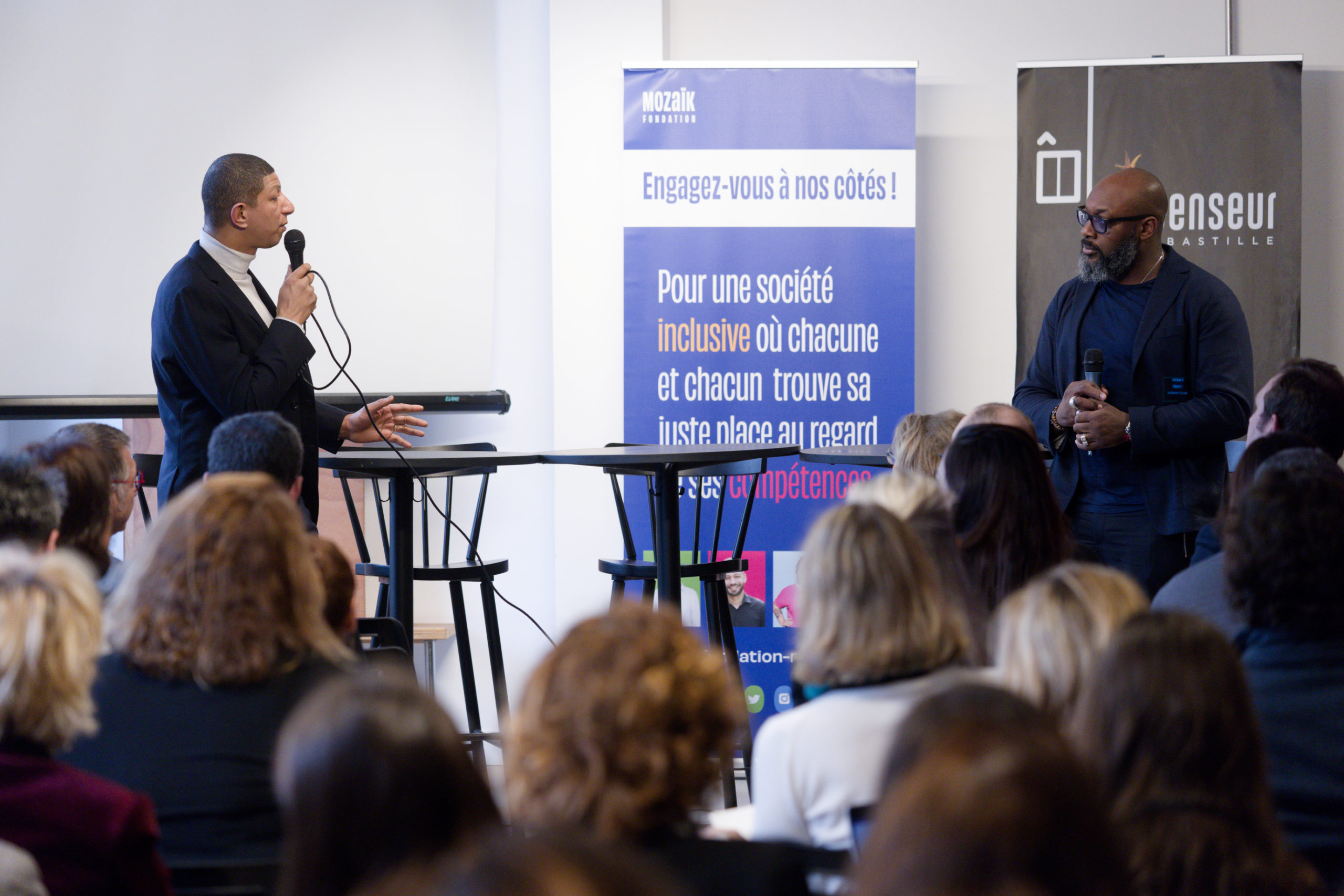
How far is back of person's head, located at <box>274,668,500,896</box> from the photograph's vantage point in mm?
920

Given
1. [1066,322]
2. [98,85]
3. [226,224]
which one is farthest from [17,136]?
[1066,322]

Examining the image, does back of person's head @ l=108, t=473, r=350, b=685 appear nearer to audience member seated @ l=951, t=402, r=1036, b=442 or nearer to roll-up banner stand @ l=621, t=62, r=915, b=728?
audience member seated @ l=951, t=402, r=1036, b=442

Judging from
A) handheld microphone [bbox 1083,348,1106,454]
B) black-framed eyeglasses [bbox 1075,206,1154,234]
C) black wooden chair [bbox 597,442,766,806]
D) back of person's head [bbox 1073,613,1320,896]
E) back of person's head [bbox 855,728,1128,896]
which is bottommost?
black wooden chair [bbox 597,442,766,806]

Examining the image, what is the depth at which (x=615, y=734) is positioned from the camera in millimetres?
1011

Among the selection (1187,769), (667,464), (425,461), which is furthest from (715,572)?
(1187,769)

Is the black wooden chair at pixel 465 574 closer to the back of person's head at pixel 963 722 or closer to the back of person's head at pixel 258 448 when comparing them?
the back of person's head at pixel 258 448

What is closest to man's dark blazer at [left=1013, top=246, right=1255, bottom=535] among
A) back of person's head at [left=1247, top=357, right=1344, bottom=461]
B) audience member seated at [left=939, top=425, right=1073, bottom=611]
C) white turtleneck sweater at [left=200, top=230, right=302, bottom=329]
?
back of person's head at [left=1247, top=357, right=1344, bottom=461]

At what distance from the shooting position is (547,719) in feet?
3.37

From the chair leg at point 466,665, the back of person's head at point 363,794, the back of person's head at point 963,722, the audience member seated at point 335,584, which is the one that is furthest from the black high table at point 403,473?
the back of person's head at point 963,722

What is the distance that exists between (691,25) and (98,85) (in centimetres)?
250

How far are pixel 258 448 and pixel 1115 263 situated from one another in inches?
93.1

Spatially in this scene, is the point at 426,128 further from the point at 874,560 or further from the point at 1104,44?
the point at 874,560

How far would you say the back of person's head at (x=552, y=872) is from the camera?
0.54 metres

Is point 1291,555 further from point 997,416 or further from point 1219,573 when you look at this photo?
point 997,416
